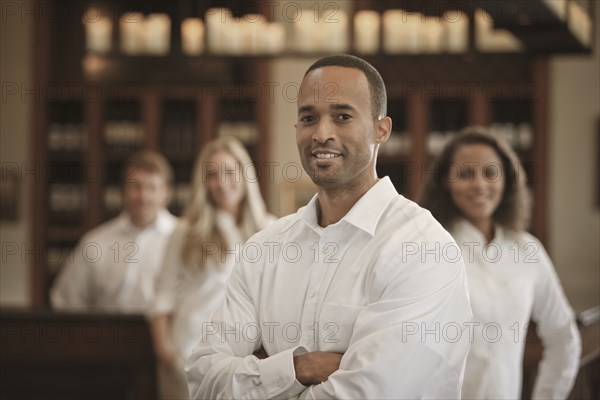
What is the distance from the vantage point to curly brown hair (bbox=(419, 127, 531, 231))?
3242 mm

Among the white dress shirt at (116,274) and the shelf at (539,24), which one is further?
the white dress shirt at (116,274)

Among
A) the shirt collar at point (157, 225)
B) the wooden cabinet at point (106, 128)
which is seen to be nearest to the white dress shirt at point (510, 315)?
the shirt collar at point (157, 225)

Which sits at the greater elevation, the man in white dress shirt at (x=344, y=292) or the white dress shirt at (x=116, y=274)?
the man in white dress shirt at (x=344, y=292)

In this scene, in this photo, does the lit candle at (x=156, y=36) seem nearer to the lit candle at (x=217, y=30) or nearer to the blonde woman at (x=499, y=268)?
the lit candle at (x=217, y=30)

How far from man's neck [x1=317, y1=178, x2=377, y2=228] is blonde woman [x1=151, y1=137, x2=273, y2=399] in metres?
1.77

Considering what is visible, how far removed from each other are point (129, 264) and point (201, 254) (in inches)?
61.1

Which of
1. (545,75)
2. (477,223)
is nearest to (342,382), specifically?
(477,223)

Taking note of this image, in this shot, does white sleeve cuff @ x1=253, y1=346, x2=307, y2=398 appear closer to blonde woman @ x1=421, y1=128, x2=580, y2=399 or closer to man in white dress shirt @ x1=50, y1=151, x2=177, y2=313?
blonde woman @ x1=421, y1=128, x2=580, y2=399

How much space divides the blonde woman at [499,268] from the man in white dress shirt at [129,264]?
8.01ft

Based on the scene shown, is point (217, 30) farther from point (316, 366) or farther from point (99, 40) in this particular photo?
point (316, 366)

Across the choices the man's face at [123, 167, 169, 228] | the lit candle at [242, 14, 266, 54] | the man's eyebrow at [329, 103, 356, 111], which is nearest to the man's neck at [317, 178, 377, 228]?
the man's eyebrow at [329, 103, 356, 111]

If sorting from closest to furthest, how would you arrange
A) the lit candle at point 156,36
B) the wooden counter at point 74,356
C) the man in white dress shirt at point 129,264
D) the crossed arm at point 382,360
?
the crossed arm at point 382,360
the wooden counter at point 74,356
the man in white dress shirt at point 129,264
the lit candle at point 156,36

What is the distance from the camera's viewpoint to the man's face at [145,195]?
5.24 m

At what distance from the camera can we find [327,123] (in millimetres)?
2229
